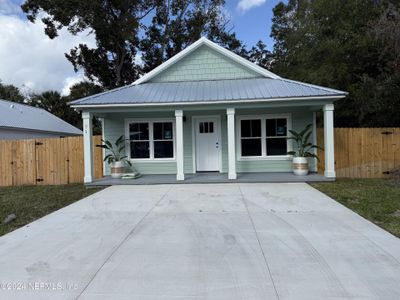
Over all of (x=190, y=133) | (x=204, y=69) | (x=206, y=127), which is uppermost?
(x=204, y=69)

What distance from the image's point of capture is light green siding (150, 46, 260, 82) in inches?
529

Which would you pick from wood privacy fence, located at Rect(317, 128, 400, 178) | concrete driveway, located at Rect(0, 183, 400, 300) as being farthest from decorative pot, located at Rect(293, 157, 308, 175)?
concrete driveway, located at Rect(0, 183, 400, 300)

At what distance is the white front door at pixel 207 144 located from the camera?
1298 centimetres

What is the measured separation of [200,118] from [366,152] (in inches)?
247

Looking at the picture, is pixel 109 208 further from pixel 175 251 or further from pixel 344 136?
pixel 344 136

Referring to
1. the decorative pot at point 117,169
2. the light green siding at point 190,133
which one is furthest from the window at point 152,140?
the decorative pot at point 117,169

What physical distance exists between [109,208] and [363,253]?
5.29 metres

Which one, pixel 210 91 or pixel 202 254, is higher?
pixel 210 91

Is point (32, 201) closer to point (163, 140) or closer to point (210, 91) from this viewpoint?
point (163, 140)

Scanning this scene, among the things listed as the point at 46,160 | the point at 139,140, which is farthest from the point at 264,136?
the point at 46,160

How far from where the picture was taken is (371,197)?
27.4ft

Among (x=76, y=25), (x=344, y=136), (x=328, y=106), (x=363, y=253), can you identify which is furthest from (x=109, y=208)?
(x=76, y=25)

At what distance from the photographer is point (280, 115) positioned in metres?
12.7

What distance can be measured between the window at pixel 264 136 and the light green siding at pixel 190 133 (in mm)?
269
